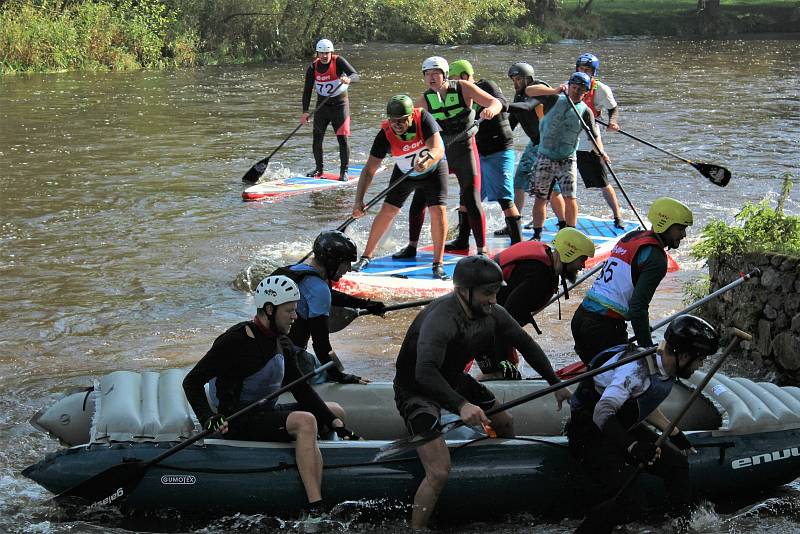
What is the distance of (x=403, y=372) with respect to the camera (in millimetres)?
5801

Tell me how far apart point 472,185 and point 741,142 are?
10135mm

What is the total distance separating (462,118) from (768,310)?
325cm

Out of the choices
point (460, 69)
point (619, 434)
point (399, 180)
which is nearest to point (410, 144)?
point (399, 180)

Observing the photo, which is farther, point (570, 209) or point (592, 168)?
point (592, 168)

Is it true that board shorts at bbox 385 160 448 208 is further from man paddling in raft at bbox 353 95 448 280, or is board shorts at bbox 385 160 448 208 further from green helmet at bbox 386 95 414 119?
green helmet at bbox 386 95 414 119

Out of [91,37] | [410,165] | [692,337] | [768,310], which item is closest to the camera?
[692,337]

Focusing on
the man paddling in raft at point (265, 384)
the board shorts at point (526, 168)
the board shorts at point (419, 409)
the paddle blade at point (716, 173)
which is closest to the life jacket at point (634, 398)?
the board shorts at point (419, 409)

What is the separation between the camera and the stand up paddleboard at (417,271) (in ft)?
31.4

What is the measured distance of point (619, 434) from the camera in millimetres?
5605

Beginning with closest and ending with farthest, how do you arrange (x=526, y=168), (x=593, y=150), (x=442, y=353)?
(x=442, y=353), (x=593, y=150), (x=526, y=168)

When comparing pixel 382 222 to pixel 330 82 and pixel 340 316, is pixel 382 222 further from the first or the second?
pixel 330 82

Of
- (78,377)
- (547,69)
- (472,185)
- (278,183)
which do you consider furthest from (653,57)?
(78,377)

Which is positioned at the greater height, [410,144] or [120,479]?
[410,144]

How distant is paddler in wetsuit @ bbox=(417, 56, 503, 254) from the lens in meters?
9.70
